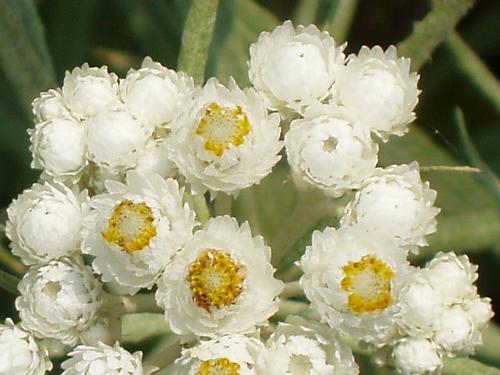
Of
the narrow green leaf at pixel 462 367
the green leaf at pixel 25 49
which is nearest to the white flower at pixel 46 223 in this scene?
the green leaf at pixel 25 49

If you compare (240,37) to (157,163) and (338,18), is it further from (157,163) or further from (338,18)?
(157,163)

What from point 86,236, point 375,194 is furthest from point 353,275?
point 86,236

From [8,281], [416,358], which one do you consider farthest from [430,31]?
[8,281]

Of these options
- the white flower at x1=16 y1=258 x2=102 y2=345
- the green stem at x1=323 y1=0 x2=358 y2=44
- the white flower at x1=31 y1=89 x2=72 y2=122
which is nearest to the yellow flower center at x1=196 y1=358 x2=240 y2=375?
the white flower at x1=16 y1=258 x2=102 y2=345

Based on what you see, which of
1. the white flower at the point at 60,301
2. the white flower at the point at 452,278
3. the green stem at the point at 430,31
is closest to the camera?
the white flower at the point at 60,301

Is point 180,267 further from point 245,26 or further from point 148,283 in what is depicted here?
point 245,26

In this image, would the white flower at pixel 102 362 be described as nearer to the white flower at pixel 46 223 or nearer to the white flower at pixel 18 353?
the white flower at pixel 18 353
